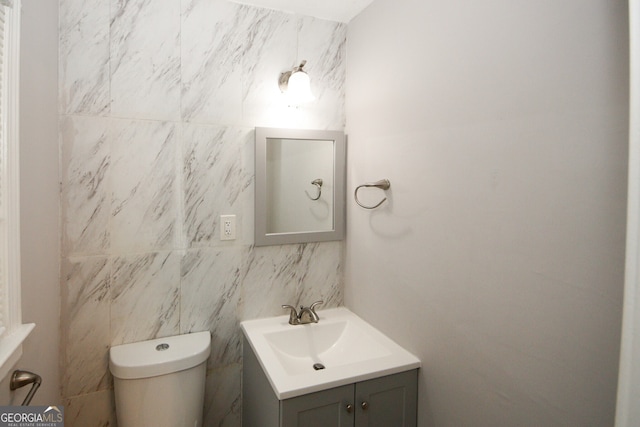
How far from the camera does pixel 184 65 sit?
5.04ft

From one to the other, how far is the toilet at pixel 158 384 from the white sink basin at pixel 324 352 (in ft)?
0.92

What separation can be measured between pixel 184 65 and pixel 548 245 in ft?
5.11

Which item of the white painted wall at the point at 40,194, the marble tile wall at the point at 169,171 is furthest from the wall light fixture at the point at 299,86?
the white painted wall at the point at 40,194

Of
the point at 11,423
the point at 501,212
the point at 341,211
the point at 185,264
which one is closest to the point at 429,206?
the point at 501,212

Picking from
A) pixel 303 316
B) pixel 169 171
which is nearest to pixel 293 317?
pixel 303 316

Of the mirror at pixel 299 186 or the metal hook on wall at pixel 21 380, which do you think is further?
the mirror at pixel 299 186

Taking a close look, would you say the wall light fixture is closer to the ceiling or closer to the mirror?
the mirror

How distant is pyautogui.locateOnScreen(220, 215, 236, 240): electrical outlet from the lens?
164 centimetres

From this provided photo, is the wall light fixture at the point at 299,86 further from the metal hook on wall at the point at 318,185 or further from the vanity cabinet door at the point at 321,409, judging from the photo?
the vanity cabinet door at the point at 321,409

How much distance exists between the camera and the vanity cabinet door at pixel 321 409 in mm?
1171

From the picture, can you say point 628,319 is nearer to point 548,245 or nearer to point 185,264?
point 548,245

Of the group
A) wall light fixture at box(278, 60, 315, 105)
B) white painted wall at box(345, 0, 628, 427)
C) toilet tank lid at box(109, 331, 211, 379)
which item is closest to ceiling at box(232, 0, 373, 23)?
white painted wall at box(345, 0, 628, 427)

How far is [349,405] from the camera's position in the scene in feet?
4.11

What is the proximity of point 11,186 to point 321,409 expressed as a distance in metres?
1.18
